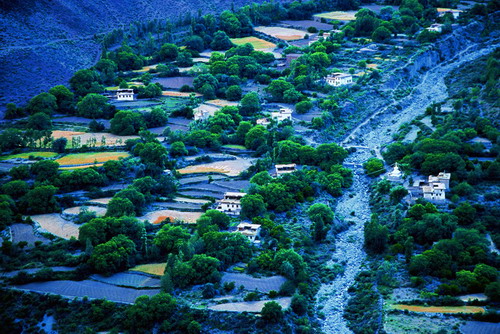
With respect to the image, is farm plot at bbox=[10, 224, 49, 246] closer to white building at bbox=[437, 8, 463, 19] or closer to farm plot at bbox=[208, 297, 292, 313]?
farm plot at bbox=[208, 297, 292, 313]

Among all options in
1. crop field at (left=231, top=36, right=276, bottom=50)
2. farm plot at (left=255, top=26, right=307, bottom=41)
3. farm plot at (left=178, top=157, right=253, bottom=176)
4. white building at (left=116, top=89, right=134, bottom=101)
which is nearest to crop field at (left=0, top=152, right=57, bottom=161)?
farm plot at (left=178, top=157, right=253, bottom=176)

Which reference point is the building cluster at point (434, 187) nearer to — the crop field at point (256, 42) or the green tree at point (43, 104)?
the green tree at point (43, 104)

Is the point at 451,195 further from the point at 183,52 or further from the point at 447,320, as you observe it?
Result: the point at 183,52

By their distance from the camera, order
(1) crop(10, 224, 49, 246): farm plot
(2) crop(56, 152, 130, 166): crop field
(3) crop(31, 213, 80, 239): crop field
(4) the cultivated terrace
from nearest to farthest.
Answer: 1. (4) the cultivated terrace
2. (1) crop(10, 224, 49, 246): farm plot
3. (3) crop(31, 213, 80, 239): crop field
4. (2) crop(56, 152, 130, 166): crop field

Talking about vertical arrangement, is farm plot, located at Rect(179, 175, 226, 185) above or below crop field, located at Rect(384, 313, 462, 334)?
above

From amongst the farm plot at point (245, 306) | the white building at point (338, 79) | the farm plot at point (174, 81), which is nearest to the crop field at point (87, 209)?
the farm plot at point (245, 306)

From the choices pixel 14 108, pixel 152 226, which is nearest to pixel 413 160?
pixel 152 226

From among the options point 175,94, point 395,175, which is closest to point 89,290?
point 395,175
